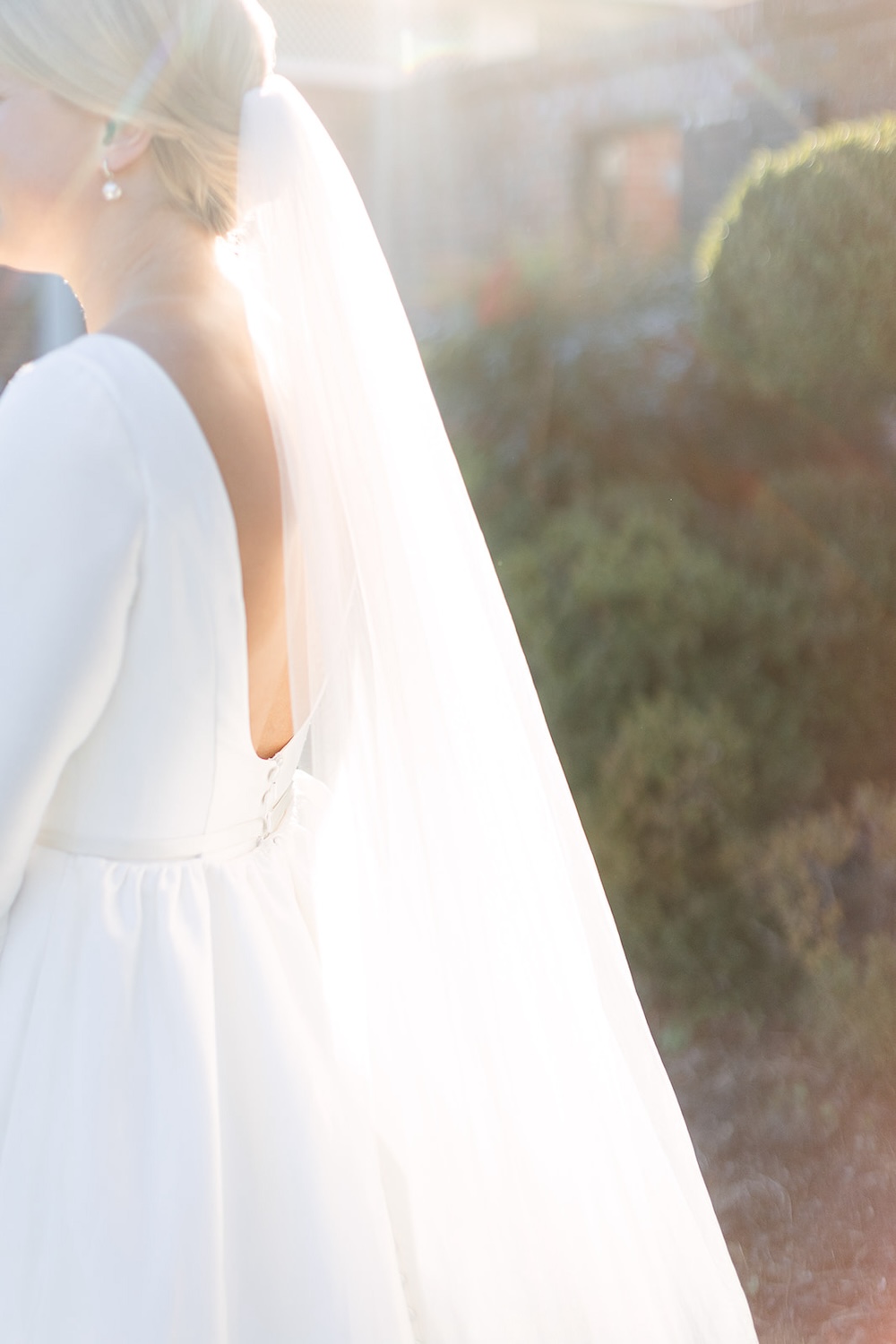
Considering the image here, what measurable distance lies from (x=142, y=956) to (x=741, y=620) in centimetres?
312

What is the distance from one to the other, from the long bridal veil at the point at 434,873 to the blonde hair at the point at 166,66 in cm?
6

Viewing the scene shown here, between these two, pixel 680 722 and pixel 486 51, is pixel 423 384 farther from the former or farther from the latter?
pixel 486 51

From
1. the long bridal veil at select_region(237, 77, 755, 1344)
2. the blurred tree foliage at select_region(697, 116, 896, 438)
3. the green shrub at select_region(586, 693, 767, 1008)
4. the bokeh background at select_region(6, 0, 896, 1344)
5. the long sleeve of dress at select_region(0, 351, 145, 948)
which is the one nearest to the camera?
the long sleeve of dress at select_region(0, 351, 145, 948)

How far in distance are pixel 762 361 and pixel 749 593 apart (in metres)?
0.79

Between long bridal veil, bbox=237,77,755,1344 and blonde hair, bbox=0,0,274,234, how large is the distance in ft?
0.18

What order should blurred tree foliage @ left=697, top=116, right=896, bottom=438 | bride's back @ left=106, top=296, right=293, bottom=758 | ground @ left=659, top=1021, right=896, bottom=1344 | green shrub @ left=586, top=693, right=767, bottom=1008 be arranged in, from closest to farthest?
bride's back @ left=106, top=296, right=293, bottom=758, ground @ left=659, top=1021, right=896, bottom=1344, blurred tree foliage @ left=697, top=116, right=896, bottom=438, green shrub @ left=586, top=693, right=767, bottom=1008

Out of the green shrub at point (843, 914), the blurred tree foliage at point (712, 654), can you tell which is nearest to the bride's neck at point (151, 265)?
the blurred tree foliage at point (712, 654)

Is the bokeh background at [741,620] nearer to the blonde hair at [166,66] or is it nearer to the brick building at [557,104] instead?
the brick building at [557,104]

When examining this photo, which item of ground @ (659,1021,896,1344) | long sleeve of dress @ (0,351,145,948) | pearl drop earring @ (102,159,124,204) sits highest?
pearl drop earring @ (102,159,124,204)

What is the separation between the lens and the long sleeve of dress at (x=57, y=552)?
1180 mm

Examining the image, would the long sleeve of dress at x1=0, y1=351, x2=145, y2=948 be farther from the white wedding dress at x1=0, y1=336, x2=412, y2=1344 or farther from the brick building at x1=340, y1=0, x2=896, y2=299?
the brick building at x1=340, y1=0, x2=896, y2=299

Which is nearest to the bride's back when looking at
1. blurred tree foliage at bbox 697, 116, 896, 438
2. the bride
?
the bride

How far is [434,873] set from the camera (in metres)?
1.48

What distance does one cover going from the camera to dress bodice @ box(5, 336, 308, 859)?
121cm
